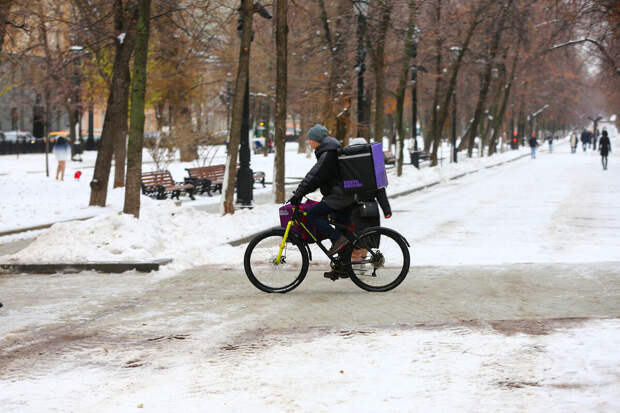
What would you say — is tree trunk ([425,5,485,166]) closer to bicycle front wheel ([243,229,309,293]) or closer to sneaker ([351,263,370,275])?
sneaker ([351,263,370,275])

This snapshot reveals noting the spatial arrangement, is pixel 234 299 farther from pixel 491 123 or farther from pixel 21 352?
pixel 491 123

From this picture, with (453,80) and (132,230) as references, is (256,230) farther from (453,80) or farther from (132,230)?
(453,80)

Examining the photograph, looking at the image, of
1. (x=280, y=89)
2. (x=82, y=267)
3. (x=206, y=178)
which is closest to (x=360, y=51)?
(x=206, y=178)

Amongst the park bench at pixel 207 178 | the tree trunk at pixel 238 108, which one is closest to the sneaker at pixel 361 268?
the tree trunk at pixel 238 108

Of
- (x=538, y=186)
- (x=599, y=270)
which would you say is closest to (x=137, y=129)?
(x=599, y=270)

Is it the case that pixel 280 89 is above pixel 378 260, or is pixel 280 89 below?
above

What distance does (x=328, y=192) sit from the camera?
8758 millimetres

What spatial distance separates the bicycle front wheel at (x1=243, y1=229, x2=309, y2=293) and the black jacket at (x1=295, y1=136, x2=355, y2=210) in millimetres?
569

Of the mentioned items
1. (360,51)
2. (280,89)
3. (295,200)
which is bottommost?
(295,200)

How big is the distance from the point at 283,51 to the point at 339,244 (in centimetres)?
1092

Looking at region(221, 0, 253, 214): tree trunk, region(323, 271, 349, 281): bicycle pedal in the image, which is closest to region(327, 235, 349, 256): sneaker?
region(323, 271, 349, 281): bicycle pedal

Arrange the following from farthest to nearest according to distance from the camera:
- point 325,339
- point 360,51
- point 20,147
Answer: point 20,147
point 360,51
point 325,339

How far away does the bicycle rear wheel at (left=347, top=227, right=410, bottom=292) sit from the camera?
8.58 metres

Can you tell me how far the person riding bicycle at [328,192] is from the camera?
8.59m
